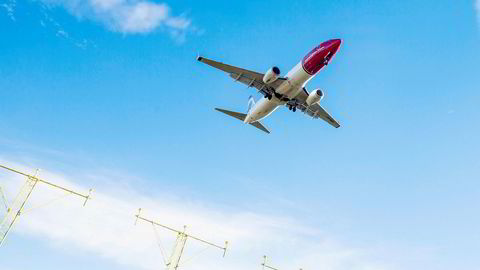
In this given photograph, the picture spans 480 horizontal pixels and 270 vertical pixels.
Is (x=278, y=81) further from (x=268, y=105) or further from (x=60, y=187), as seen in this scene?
(x=60, y=187)

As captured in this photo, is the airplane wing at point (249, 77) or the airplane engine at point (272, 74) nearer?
the airplane engine at point (272, 74)

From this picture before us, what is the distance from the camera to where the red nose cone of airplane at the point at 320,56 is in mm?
28047

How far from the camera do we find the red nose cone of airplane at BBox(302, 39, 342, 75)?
28.0 m

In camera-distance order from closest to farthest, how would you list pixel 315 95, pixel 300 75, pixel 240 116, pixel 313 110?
pixel 300 75 < pixel 315 95 < pixel 313 110 < pixel 240 116

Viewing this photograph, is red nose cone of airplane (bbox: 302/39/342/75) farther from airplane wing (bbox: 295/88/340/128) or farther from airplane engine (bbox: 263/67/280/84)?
airplane wing (bbox: 295/88/340/128)

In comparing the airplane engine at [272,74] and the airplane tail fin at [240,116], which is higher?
the airplane tail fin at [240,116]

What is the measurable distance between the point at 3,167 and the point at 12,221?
3884 mm

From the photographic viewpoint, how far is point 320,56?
93.5 ft

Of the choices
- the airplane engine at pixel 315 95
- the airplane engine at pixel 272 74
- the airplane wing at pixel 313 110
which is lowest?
the airplane engine at pixel 272 74

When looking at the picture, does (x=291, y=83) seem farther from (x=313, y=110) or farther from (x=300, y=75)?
(x=313, y=110)

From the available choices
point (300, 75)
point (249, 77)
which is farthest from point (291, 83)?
point (249, 77)

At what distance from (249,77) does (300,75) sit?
5.56 meters

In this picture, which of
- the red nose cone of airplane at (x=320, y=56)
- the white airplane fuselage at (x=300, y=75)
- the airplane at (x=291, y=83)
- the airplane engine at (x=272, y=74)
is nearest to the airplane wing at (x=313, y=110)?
the airplane at (x=291, y=83)

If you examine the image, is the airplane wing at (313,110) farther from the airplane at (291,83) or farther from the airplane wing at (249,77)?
the airplane wing at (249,77)
